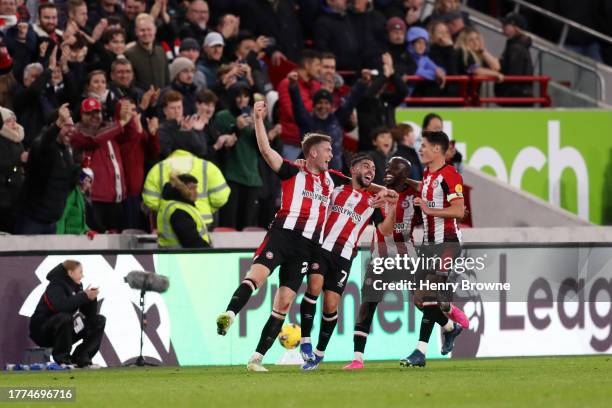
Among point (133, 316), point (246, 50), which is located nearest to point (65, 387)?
point (133, 316)

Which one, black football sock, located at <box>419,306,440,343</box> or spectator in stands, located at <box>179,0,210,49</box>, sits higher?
spectator in stands, located at <box>179,0,210,49</box>

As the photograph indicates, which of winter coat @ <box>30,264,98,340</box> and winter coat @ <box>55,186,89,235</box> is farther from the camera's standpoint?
winter coat @ <box>55,186,89,235</box>

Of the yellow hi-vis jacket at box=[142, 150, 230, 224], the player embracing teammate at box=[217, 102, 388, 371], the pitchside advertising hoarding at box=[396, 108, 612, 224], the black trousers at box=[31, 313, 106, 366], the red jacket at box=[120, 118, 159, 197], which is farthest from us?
the pitchside advertising hoarding at box=[396, 108, 612, 224]

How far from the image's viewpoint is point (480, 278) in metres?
18.9

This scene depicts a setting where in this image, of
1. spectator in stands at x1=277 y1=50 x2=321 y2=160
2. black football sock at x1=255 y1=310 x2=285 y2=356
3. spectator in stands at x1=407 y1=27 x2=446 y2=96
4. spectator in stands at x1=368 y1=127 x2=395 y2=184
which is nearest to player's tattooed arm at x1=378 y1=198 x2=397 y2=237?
black football sock at x1=255 y1=310 x2=285 y2=356

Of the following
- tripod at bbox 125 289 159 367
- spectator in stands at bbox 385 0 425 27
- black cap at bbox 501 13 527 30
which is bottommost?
tripod at bbox 125 289 159 367

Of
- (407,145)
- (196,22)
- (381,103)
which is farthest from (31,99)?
(381,103)

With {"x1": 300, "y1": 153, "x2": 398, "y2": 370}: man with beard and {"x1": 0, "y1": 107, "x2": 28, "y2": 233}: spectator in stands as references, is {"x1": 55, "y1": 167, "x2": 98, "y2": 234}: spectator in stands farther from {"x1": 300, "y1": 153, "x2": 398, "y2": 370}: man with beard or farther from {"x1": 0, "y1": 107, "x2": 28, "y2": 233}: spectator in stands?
{"x1": 300, "y1": 153, "x2": 398, "y2": 370}: man with beard

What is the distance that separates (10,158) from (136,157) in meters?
1.88

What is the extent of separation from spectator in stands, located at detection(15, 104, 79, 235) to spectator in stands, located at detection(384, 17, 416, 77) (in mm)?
6319

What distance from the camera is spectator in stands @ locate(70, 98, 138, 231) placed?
737 inches

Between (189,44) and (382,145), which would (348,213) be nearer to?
(382,145)

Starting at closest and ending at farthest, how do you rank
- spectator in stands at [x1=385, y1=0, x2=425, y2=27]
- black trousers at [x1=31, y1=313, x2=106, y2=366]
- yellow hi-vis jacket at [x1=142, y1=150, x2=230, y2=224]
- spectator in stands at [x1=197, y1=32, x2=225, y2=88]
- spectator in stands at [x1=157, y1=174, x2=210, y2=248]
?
1. black trousers at [x1=31, y1=313, x2=106, y2=366]
2. spectator in stands at [x1=157, y1=174, x2=210, y2=248]
3. yellow hi-vis jacket at [x1=142, y1=150, x2=230, y2=224]
4. spectator in stands at [x1=197, y1=32, x2=225, y2=88]
5. spectator in stands at [x1=385, y1=0, x2=425, y2=27]

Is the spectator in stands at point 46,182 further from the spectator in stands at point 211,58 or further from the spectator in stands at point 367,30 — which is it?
the spectator in stands at point 367,30
